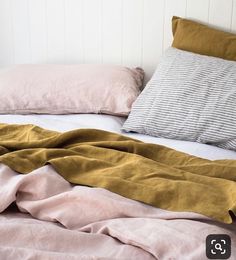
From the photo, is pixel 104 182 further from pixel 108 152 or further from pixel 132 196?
pixel 108 152

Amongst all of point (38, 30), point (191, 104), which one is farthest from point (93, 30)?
point (191, 104)

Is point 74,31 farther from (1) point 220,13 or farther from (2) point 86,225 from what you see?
(2) point 86,225

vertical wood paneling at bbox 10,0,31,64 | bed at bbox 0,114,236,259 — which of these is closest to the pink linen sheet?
bed at bbox 0,114,236,259

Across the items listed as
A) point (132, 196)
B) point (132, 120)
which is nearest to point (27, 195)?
point (132, 196)

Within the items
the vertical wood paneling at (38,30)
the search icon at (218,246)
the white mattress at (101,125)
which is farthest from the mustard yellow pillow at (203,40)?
the search icon at (218,246)

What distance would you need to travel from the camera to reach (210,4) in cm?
206

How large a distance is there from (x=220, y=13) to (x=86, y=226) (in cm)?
135

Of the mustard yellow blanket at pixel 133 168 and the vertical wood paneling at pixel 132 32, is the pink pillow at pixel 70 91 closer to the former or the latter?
the vertical wood paneling at pixel 132 32

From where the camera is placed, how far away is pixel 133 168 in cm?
124

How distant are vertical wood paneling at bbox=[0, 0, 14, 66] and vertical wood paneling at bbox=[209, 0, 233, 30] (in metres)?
1.05

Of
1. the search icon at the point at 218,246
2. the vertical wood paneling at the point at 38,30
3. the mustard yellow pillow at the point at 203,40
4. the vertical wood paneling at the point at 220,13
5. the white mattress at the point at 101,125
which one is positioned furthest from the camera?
the vertical wood paneling at the point at 38,30

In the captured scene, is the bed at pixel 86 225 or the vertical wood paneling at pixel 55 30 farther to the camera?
the vertical wood paneling at pixel 55 30

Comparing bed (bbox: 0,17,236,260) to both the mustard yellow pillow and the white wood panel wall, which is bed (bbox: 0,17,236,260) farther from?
the white wood panel wall

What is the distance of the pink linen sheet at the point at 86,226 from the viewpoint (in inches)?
36.0
